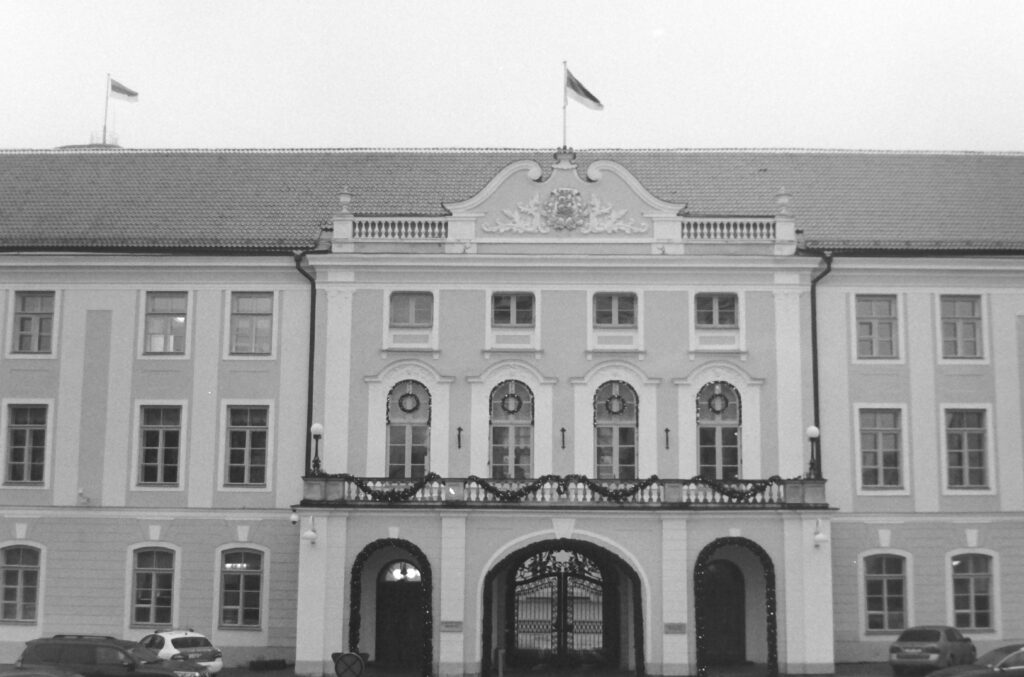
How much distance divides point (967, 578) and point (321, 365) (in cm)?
1807

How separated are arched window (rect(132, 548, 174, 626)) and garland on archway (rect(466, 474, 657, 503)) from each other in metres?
8.99

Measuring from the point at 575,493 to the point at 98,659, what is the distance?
11920 millimetres

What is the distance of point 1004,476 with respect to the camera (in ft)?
119

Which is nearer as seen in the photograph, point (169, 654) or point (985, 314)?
point (169, 654)

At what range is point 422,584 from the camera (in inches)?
1335

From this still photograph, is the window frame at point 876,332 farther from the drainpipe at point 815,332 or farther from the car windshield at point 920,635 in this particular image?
the car windshield at point 920,635

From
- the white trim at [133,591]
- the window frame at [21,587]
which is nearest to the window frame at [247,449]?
the white trim at [133,591]

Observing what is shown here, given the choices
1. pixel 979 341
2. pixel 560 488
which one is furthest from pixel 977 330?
pixel 560 488

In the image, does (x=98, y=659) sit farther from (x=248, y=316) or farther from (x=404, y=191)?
(x=404, y=191)

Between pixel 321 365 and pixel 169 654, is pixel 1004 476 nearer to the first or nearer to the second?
pixel 321 365

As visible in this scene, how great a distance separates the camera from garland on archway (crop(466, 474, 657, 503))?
33.6 m

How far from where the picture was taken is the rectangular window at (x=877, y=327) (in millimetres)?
36781

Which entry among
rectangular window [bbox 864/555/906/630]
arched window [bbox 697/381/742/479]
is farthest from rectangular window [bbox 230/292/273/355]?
rectangular window [bbox 864/555/906/630]

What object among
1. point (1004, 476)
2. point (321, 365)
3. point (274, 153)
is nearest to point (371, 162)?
point (274, 153)
